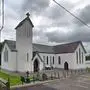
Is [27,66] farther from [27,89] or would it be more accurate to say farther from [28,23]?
[27,89]

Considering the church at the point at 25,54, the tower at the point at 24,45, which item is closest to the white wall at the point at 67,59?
the church at the point at 25,54

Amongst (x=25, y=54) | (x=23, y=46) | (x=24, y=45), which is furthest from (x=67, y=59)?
(x=23, y=46)

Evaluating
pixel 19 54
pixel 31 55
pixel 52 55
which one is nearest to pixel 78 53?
Answer: pixel 52 55

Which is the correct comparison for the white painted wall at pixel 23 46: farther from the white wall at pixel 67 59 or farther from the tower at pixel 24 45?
the white wall at pixel 67 59

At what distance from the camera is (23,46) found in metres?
30.2

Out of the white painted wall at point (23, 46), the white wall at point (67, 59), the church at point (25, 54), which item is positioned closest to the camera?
the white painted wall at point (23, 46)

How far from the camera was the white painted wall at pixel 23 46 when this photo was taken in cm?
2992

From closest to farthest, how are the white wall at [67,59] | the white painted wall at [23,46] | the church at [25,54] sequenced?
the white painted wall at [23,46], the church at [25,54], the white wall at [67,59]

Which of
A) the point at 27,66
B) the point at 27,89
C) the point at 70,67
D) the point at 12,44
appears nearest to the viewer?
the point at 27,89

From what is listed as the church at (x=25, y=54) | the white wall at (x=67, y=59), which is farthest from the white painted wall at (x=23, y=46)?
the white wall at (x=67, y=59)

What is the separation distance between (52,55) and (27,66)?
548 inches

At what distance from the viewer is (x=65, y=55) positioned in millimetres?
39062

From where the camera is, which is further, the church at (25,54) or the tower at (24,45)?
the church at (25,54)

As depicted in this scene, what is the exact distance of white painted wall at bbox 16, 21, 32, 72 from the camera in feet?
98.2
